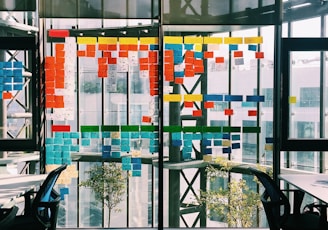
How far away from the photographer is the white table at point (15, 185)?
3023 mm

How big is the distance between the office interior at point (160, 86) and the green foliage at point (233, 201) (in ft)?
0.30

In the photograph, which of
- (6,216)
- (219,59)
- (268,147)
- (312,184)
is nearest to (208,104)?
(219,59)

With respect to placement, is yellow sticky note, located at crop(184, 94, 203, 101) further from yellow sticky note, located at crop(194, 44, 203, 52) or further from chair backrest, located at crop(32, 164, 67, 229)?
chair backrest, located at crop(32, 164, 67, 229)

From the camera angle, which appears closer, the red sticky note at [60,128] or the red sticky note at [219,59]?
the red sticky note at [60,128]

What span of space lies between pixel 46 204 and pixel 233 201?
2.63 metres

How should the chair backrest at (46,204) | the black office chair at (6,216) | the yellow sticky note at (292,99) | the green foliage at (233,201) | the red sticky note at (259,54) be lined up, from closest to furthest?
the black office chair at (6,216) < the chair backrest at (46,204) < the yellow sticky note at (292,99) < the red sticky note at (259,54) < the green foliage at (233,201)

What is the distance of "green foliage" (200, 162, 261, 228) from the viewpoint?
4.55m

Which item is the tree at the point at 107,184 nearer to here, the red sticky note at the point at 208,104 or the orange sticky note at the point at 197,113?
the orange sticky note at the point at 197,113

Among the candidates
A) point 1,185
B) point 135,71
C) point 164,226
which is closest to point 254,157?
point 164,226

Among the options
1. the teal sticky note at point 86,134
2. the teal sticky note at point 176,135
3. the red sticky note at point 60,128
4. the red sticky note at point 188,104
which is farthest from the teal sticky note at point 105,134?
the red sticky note at point 188,104

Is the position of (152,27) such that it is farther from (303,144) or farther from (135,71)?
(303,144)

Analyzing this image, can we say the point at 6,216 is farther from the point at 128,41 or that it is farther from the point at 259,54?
the point at 259,54

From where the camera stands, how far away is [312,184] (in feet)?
11.2

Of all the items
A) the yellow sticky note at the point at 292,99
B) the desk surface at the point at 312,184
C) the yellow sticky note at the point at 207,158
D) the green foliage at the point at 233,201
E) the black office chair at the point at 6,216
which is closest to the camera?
the black office chair at the point at 6,216
